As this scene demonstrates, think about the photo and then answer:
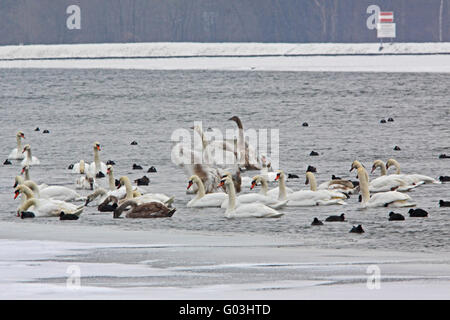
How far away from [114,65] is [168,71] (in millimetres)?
11850

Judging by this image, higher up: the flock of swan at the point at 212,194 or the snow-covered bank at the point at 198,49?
the snow-covered bank at the point at 198,49

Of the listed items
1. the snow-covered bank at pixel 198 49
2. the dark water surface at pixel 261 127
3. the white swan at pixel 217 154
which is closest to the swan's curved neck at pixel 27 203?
the dark water surface at pixel 261 127

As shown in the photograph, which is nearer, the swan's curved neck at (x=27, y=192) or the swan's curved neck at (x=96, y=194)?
the swan's curved neck at (x=27, y=192)

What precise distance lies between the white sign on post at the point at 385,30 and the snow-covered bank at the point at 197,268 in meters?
75.6

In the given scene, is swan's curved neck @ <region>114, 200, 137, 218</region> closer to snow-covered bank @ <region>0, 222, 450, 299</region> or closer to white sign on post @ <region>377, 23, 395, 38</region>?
snow-covered bank @ <region>0, 222, 450, 299</region>

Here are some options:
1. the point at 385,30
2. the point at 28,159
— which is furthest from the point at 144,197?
the point at 385,30

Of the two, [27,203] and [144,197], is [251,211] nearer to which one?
[144,197]

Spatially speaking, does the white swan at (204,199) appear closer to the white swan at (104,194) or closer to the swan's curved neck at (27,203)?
the white swan at (104,194)

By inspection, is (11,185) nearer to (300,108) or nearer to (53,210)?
(53,210)

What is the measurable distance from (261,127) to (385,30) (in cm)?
5584

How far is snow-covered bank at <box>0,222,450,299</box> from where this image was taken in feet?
29.6

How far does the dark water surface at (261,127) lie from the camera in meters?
14.3

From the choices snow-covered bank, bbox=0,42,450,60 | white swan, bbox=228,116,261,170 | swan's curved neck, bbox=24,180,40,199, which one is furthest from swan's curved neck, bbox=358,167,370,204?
snow-covered bank, bbox=0,42,450,60

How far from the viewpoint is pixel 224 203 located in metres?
15.6
